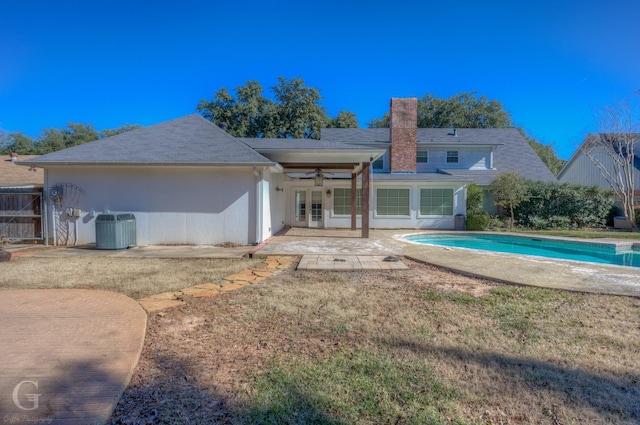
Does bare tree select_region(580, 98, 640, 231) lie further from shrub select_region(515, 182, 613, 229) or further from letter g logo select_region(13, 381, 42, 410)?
letter g logo select_region(13, 381, 42, 410)

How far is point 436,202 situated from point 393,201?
83.1 inches

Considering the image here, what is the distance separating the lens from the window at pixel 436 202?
15867 millimetres

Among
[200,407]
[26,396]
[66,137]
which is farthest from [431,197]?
[66,137]

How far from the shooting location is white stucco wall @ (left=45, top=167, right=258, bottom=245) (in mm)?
10102

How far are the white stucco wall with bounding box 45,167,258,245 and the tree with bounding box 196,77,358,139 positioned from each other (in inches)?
800

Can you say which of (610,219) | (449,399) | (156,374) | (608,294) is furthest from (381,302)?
(610,219)

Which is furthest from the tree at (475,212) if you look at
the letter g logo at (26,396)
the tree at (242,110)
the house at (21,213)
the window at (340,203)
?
the tree at (242,110)

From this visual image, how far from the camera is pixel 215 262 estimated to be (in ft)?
25.6

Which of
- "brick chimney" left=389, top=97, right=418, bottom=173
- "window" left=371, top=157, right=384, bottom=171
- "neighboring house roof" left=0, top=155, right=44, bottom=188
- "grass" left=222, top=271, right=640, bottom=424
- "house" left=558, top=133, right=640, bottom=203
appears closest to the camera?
"grass" left=222, top=271, right=640, bottom=424

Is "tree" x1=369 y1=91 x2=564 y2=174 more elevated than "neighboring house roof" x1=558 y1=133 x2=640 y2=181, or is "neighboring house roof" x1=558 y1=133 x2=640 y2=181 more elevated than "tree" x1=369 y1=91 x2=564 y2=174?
"tree" x1=369 y1=91 x2=564 y2=174

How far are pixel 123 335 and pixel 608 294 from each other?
705 centimetres

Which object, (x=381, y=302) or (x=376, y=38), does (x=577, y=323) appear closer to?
(x=381, y=302)

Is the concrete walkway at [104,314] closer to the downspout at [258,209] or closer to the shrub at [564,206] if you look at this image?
the downspout at [258,209]

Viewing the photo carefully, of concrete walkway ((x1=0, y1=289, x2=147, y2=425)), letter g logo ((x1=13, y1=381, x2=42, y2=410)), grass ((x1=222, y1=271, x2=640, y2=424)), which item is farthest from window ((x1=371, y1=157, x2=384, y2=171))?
letter g logo ((x1=13, y1=381, x2=42, y2=410))
